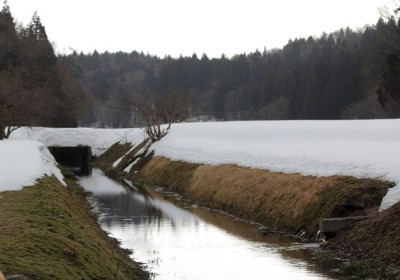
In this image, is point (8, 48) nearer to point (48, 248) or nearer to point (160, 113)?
point (160, 113)

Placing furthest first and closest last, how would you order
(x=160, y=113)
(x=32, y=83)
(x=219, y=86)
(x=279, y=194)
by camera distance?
(x=219, y=86)
(x=32, y=83)
(x=160, y=113)
(x=279, y=194)

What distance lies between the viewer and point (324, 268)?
43.4ft

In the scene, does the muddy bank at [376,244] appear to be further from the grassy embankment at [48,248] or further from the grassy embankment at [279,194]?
the grassy embankment at [48,248]

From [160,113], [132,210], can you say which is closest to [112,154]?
[160,113]

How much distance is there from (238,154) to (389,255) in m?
18.2

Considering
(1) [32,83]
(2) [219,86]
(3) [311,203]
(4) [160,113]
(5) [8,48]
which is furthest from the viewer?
(2) [219,86]

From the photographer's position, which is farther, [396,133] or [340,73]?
[340,73]

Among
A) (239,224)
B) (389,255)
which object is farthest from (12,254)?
(239,224)

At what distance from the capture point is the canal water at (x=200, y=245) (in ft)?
Answer: 42.9

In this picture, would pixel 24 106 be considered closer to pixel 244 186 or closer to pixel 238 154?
pixel 238 154

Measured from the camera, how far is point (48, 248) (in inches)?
370

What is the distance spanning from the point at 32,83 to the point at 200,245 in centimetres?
6255

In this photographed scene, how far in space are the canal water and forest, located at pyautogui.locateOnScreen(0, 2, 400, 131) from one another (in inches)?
1214

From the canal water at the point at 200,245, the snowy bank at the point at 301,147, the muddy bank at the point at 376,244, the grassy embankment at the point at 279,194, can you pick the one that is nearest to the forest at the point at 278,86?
the snowy bank at the point at 301,147
